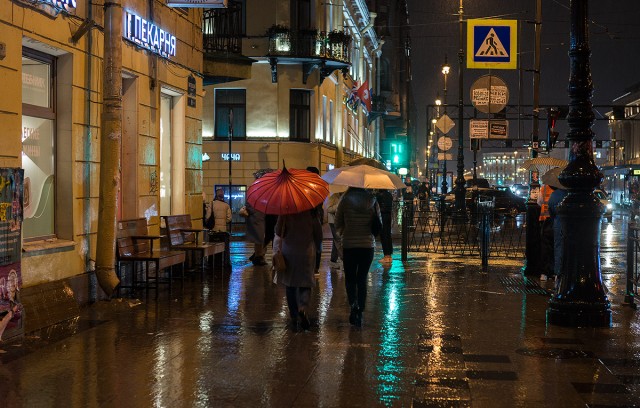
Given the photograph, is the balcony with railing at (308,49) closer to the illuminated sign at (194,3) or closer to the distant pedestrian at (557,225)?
the illuminated sign at (194,3)

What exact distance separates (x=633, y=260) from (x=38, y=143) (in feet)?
28.2

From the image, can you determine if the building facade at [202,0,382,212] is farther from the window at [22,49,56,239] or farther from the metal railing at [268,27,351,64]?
the window at [22,49,56,239]

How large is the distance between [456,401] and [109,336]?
4453mm

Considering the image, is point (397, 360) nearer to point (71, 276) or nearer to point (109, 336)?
point (109, 336)

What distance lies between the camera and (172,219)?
1492 cm

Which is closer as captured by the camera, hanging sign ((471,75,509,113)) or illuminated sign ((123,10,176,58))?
illuminated sign ((123,10,176,58))

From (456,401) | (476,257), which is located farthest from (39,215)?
(476,257)

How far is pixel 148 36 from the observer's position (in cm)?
1403

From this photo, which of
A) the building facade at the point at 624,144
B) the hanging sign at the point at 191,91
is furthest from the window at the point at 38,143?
the building facade at the point at 624,144

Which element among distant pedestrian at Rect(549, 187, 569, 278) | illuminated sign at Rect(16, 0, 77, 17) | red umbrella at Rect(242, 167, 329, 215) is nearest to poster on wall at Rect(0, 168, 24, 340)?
illuminated sign at Rect(16, 0, 77, 17)

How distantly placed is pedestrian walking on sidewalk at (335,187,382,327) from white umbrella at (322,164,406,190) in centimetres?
28

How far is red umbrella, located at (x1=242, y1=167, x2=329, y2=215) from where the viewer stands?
979 cm

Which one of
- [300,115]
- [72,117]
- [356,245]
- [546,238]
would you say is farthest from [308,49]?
[356,245]

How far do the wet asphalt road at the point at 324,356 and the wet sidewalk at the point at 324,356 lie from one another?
0.06 feet
